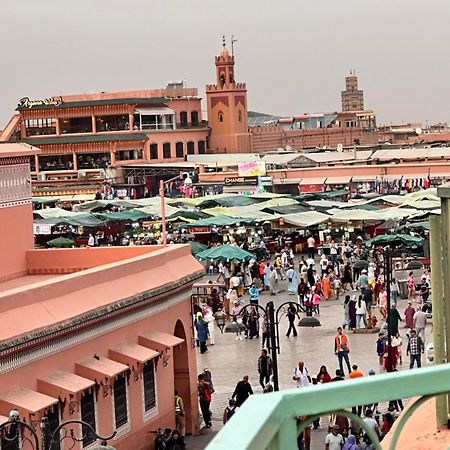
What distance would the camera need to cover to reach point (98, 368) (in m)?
15.4

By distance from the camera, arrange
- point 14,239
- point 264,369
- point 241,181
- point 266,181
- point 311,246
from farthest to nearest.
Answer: point 241,181 < point 266,181 < point 311,246 < point 264,369 < point 14,239

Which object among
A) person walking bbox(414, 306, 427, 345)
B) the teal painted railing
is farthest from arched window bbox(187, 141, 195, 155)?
the teal painted railing

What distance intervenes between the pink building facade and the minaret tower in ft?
227

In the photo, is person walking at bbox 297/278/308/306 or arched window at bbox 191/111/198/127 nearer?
person walking at bbox 297/278/308/306

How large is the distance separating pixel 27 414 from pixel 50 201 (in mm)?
46440

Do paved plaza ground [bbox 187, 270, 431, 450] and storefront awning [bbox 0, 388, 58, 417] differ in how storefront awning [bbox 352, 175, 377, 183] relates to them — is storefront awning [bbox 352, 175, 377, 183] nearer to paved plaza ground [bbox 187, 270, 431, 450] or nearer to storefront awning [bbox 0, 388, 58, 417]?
paved plaza ground [bbox 187, 270, 431, 450]

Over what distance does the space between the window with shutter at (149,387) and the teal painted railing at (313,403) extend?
1422 cm

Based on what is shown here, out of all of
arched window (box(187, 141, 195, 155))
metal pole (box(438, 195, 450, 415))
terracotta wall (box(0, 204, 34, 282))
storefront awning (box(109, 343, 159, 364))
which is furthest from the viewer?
arched window (box(187, 141, 195, 155))

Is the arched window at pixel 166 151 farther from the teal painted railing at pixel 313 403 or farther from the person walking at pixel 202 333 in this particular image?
the teal painted railing at pixel 313 403

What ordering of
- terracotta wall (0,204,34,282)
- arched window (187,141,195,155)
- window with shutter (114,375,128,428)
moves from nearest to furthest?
window with shutter (114,375,128,428) → terracotta wall (0,204,34,282) → arched window (187,141,195,155)

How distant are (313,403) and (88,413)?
41.4 ft

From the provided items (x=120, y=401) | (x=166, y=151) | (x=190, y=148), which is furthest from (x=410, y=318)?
(x=190, y=148)

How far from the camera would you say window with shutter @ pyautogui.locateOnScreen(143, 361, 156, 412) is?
16969 mm

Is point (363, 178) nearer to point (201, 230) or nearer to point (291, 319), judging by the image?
point (201, 230)
